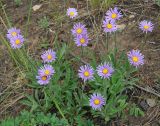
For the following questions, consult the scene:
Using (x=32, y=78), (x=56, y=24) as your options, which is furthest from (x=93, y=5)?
(x=32, y=78)

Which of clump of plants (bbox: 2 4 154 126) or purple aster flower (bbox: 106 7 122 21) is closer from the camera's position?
clump of plants (bbox: 2 4 154 126)

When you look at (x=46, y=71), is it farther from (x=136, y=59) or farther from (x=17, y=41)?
(x=136, y=59)

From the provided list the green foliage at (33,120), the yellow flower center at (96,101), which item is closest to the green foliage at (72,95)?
the green foliage at (33,120)

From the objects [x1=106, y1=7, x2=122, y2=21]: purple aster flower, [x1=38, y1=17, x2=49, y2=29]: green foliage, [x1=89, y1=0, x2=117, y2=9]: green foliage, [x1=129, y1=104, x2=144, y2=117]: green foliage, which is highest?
[x1=89, y1=0, x2=117, y2=9]: green foliage

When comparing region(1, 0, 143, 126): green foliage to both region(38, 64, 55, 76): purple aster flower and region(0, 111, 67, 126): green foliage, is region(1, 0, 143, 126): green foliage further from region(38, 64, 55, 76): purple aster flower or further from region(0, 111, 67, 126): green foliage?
region(38, 64, 55, 76): purple aster flower

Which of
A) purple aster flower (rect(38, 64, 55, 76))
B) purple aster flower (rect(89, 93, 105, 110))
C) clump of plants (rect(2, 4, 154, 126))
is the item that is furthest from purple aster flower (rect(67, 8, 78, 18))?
purple aster flower (rect(89, 93, 105, 110))

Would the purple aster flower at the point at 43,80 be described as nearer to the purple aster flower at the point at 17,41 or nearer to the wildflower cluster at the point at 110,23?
the purple aster flower at the point at 17,41

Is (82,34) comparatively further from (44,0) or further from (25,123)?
(44,0)

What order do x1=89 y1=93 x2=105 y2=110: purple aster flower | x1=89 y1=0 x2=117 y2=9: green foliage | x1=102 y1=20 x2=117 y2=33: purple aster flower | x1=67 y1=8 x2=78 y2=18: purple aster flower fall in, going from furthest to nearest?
1. x1=89 y1=0 x2=117 y2=9: green foliage
2. x1=67 y1=8 x2=78 y2=18: purple aster flower
3. x1=102 y1=20 x2=117 y2=33: purple aster flower
4. x1=89 y1=93 x2=105 y2=110: purple aster flower

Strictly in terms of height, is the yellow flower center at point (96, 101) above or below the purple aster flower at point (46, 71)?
below

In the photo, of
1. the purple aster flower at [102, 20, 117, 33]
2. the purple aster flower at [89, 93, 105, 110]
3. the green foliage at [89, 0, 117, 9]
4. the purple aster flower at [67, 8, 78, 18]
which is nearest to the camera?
the purple aster flower at [89, 93, 105, 110]
